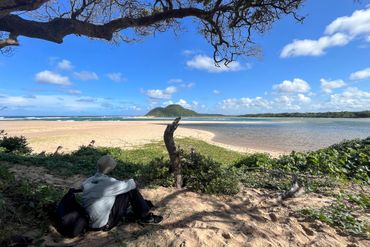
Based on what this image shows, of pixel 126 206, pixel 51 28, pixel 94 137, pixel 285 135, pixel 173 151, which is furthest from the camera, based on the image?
pixel 285 135

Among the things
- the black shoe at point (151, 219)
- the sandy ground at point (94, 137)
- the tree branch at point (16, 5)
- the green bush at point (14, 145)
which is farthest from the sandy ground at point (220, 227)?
the sandy ground at point (94, 137)

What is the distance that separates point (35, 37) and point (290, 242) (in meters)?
5.80

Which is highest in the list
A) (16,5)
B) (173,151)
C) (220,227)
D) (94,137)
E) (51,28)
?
(16,5)

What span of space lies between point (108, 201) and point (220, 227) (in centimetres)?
164

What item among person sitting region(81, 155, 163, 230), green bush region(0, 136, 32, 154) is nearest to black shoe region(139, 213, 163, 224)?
person sitting region(81, 155, 163, 230)

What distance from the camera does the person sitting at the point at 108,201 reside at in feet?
14.7

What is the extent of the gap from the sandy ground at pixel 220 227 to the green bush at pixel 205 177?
8.2 inches

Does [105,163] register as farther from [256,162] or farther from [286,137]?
[286,137]

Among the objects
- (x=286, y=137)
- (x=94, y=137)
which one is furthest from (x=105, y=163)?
(x=286, y=137)

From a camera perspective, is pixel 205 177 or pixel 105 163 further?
pixel 205 177

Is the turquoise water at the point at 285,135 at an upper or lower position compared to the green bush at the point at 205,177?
lower

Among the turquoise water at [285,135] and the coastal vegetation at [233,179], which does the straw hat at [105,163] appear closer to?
the coastal vegetation at [233,179]

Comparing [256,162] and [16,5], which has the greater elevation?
[16,5]

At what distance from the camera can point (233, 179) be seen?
6.75m
